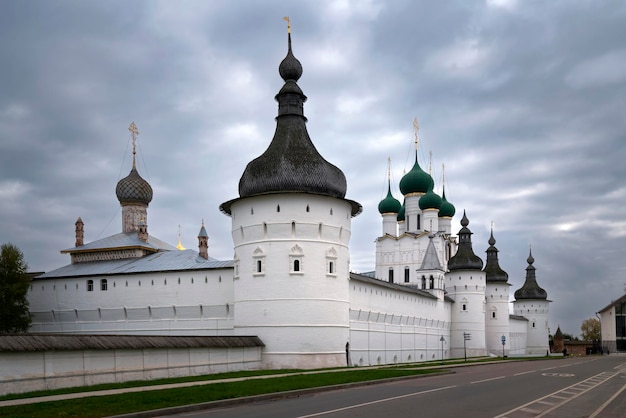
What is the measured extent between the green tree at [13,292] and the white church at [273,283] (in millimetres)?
1429

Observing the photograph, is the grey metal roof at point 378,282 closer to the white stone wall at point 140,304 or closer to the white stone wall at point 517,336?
the white stone wall at point 140,304

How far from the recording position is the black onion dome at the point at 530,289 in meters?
87.4

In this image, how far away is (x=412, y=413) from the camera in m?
12.7

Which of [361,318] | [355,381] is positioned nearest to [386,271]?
[361,318]

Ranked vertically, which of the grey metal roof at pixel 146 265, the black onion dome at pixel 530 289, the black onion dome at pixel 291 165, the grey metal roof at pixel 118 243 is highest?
the black onion dome at pixel 291 165

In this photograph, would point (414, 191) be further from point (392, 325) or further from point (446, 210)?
point (392, 325)

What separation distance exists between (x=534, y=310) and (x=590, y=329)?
3426 cm

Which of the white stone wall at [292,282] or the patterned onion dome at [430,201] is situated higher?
the patterned onion dome at [430,201]

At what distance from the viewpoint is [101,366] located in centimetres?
2073

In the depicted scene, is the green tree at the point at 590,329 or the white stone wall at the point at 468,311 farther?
the green tree at the point at 590,329

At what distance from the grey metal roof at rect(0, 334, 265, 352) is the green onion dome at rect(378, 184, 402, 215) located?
4572cm

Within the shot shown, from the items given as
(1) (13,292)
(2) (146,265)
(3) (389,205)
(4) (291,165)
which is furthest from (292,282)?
(3) (389,205)

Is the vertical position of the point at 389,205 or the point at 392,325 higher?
the point at 389,205

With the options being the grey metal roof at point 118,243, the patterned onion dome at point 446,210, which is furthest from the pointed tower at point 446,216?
the grey metal roof at point 118,243
